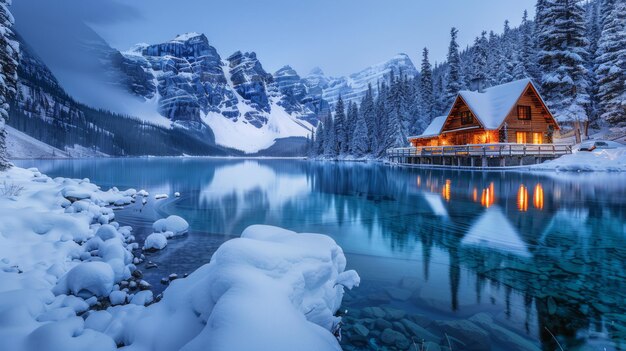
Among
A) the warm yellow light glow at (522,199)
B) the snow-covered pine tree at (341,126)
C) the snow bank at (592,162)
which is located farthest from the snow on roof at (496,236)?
the snow-covered pine tree at (341,126)

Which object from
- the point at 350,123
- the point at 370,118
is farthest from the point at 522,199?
the point at 350,123

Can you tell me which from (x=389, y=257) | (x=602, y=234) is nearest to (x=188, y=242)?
(x=389, y=257)

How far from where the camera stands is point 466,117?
4119cm

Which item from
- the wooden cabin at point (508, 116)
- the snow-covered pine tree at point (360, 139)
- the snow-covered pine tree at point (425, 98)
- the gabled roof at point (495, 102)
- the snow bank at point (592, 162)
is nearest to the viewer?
the snow bank at point (592, 162)

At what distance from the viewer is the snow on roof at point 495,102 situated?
123ft

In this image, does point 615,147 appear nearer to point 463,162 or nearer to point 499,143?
point 499,143

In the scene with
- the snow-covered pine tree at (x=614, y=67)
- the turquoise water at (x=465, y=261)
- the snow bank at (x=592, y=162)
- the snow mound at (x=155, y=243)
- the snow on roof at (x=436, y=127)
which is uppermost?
the snow-covered pine tree at (x=614, y=67)

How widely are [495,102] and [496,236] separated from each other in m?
35.5

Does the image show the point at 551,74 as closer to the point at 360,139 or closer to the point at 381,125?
the point at 381,125

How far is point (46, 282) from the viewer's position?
6.50 meters

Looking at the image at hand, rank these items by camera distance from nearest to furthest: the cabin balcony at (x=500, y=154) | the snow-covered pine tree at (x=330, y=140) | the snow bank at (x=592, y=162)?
the snow bank at (x=592, y=162)
the cabin balcony at (x=500, y=154)
the snow-covered pine tree at (x=330, y=140)

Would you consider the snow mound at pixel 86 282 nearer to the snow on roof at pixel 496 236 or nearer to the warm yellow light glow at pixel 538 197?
the snow on roof at pixel 496 236

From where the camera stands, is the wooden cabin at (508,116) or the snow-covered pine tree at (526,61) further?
the snow-covered pine tree at (526,61)

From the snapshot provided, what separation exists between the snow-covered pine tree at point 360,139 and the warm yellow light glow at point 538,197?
5719cm
